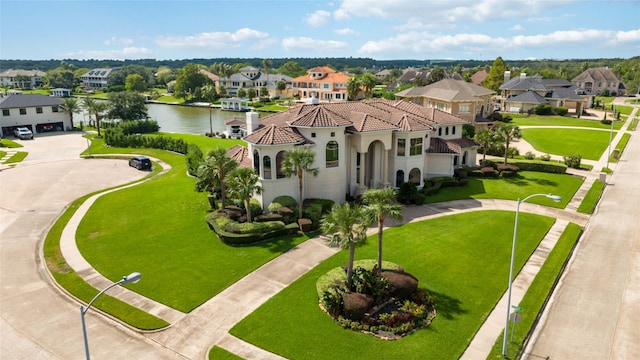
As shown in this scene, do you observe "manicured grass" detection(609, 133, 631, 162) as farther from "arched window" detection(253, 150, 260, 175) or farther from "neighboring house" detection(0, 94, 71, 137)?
"neighboring house" detection(0, 94, 71, 137)

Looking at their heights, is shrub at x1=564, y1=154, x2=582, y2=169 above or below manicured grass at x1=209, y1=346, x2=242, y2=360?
above

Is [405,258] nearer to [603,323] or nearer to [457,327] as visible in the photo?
[457,327]

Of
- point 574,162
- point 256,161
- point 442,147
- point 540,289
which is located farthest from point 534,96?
point 540,289

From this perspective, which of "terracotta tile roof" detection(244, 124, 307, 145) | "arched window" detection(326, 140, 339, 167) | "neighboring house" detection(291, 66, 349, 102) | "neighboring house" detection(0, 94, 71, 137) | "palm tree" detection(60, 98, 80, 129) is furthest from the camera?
"neighboring house" detection(291, 66, 349, 102)

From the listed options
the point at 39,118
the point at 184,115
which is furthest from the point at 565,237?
the point at 184,115

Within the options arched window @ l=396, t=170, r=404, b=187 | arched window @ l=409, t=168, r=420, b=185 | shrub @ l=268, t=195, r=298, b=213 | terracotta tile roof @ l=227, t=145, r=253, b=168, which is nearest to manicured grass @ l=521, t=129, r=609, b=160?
arched window @ l=409, t=168, r=420, b=185

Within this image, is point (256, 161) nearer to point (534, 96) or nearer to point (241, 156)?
point (241, 156)
